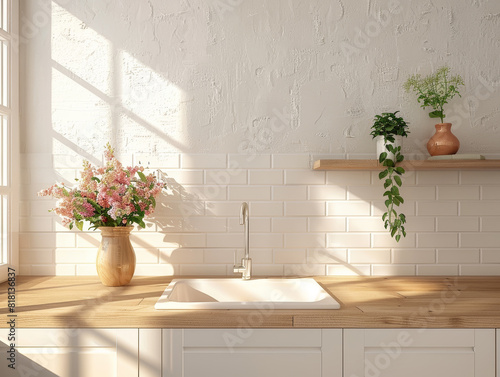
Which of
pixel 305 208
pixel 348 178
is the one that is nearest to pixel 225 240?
pixel 305 208

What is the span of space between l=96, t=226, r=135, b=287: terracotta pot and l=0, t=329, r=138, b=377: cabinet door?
16.4 inches

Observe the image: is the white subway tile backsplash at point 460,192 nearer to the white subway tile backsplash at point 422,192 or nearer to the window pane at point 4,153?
the white subway tile backsplash at point 422,192

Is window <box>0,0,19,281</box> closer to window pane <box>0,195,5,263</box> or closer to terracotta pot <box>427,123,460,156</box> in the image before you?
window pane <box>0,195,5,263</box>

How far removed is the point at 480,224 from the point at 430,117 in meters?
0.58

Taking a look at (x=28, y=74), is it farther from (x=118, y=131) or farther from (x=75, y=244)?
(x=75, y=244)

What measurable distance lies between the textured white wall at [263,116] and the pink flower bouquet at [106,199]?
0.24m

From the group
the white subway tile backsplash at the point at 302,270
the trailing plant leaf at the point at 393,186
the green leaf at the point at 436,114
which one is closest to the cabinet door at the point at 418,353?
the trailing plant leaf at the point at 393,186

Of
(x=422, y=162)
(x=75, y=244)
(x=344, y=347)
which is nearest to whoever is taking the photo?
(x=344, y=347)

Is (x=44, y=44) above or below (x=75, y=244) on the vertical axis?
above

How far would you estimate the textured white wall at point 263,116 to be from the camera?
218cm

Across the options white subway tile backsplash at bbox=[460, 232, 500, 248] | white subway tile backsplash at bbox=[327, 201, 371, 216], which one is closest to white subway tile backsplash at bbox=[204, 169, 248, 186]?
white subway tile backsplash at bbox=[327, 201, 371, 216]

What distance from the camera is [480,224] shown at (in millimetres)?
2191

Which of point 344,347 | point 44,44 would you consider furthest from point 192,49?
point 344,347

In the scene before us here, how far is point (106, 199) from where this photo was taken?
1870 mm
